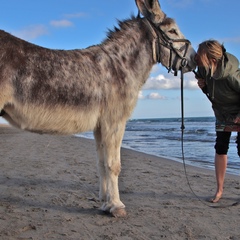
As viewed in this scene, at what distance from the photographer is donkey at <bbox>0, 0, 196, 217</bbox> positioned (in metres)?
4.37

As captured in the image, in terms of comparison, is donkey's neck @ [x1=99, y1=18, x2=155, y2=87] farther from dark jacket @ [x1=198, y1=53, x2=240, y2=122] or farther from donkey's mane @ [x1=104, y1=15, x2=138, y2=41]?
dark jacket @ [x1=198, y1=53, x2=240, y2=122]

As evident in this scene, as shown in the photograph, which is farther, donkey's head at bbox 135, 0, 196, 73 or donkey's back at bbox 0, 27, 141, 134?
donkey's head at bbox 135, 0, 196, 73

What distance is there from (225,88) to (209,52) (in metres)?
0.67

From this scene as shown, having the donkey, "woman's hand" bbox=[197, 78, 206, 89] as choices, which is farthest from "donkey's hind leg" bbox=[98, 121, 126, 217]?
"woman's hand" bbox=[197, 78, 206, 89]

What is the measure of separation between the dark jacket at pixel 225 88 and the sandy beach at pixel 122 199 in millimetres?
1563

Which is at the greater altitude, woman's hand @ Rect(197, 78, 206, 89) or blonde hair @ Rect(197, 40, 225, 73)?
blonde hair @ Rect(197, 40, 225, 73)

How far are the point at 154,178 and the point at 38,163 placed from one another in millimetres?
3684

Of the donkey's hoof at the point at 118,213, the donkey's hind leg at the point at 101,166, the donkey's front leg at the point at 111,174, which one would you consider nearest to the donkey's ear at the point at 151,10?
the donkey's hind leg at the point at 101,166

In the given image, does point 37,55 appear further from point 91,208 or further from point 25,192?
point 25,192

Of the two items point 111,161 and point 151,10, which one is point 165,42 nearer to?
point 151,10

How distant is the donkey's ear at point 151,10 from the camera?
5.64m

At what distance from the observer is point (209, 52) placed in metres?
5.54

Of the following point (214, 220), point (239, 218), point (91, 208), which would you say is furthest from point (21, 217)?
point (239, 218)

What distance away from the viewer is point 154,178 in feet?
25.8
